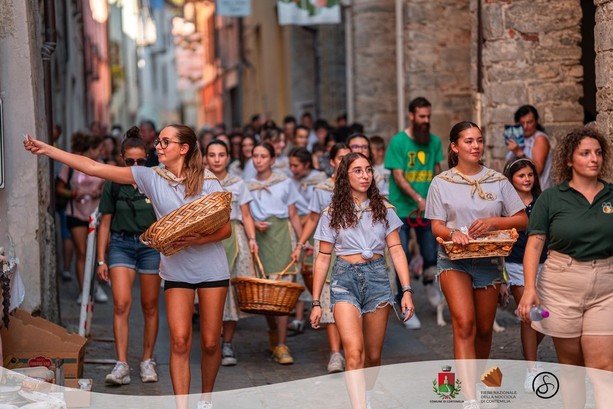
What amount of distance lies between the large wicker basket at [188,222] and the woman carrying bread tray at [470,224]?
137 cm

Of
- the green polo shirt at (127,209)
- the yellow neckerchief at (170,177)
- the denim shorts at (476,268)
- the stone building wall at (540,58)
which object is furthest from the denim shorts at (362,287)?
the stone building wall at (540,58)

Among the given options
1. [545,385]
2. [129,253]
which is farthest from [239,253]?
[545,385]

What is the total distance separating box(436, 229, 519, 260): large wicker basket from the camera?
308 inches

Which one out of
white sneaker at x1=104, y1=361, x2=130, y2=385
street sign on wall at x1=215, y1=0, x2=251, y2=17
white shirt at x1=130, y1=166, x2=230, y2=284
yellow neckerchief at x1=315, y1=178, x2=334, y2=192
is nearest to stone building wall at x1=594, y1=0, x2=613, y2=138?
yellow neckerchief at x1=315, y1=178, x2=334, y2=192

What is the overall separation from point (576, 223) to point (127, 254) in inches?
148

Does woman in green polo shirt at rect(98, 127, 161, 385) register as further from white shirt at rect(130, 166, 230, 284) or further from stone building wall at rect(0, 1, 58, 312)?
white shirt at rect(130, 166, 230, 284)

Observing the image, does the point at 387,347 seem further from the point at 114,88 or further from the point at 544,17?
the point at 114,88

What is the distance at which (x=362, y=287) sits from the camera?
7941 mm

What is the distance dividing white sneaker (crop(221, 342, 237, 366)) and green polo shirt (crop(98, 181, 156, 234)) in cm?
142

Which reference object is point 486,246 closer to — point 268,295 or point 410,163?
point 268,295

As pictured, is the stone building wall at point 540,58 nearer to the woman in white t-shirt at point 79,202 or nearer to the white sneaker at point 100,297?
the woman in white t-shirt at point 79,202

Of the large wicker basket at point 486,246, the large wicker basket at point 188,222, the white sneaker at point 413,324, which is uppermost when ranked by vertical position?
the large wicker basket at point 188,222

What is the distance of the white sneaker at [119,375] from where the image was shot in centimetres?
940

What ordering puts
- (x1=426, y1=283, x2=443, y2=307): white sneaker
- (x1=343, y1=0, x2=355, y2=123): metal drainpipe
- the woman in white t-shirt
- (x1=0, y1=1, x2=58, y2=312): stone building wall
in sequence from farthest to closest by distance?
(x1=343, y1=0, x2=355, y2=123): metal drainpipe < the woman in white t-shirt < (x1=426, y1=283, x2=443, y2=307): white sneaker < (x1=0, y1=1, x2=58, y2=312): stone building wall
